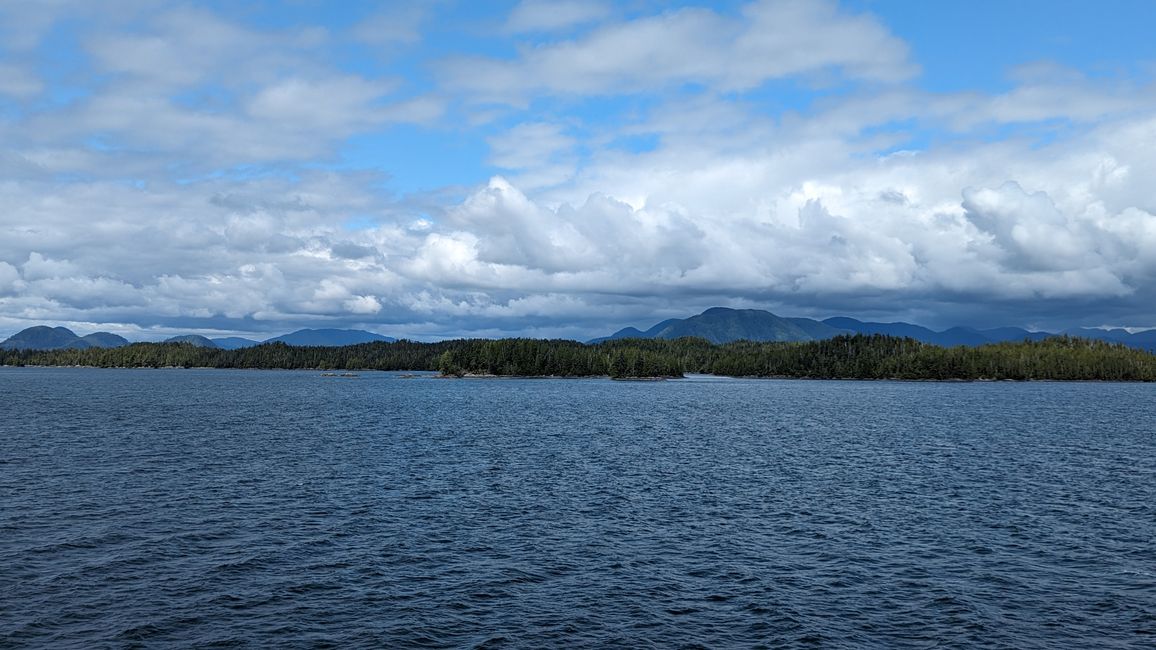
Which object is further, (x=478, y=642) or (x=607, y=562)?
(x=607, y=562)

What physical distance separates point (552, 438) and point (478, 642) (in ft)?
244

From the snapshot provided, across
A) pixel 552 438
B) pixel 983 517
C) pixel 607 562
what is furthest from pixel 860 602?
pixel 552 438

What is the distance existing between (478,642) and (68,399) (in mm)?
186774

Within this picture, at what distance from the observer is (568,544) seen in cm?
4378

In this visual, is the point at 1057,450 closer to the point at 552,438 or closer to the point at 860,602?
the point at 552,438

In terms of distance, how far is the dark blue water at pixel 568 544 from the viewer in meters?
30.7

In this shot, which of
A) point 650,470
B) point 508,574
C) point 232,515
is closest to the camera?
point 508,574

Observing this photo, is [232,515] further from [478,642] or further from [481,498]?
[478,642]

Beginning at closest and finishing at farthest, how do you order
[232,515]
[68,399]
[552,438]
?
[232,515] < [552,438] < [68,399]

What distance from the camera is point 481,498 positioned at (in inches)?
2275

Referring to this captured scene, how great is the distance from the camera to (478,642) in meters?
29.0

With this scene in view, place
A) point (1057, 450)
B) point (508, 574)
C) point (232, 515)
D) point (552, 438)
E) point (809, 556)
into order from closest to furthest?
point (508, 574), point (809, 556), point (232, 515), point (1057, 450), point (552, 438)

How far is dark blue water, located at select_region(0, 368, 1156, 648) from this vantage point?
30.7 m

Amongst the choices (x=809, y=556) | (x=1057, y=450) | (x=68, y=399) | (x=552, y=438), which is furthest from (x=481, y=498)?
(x=68, y=399)
